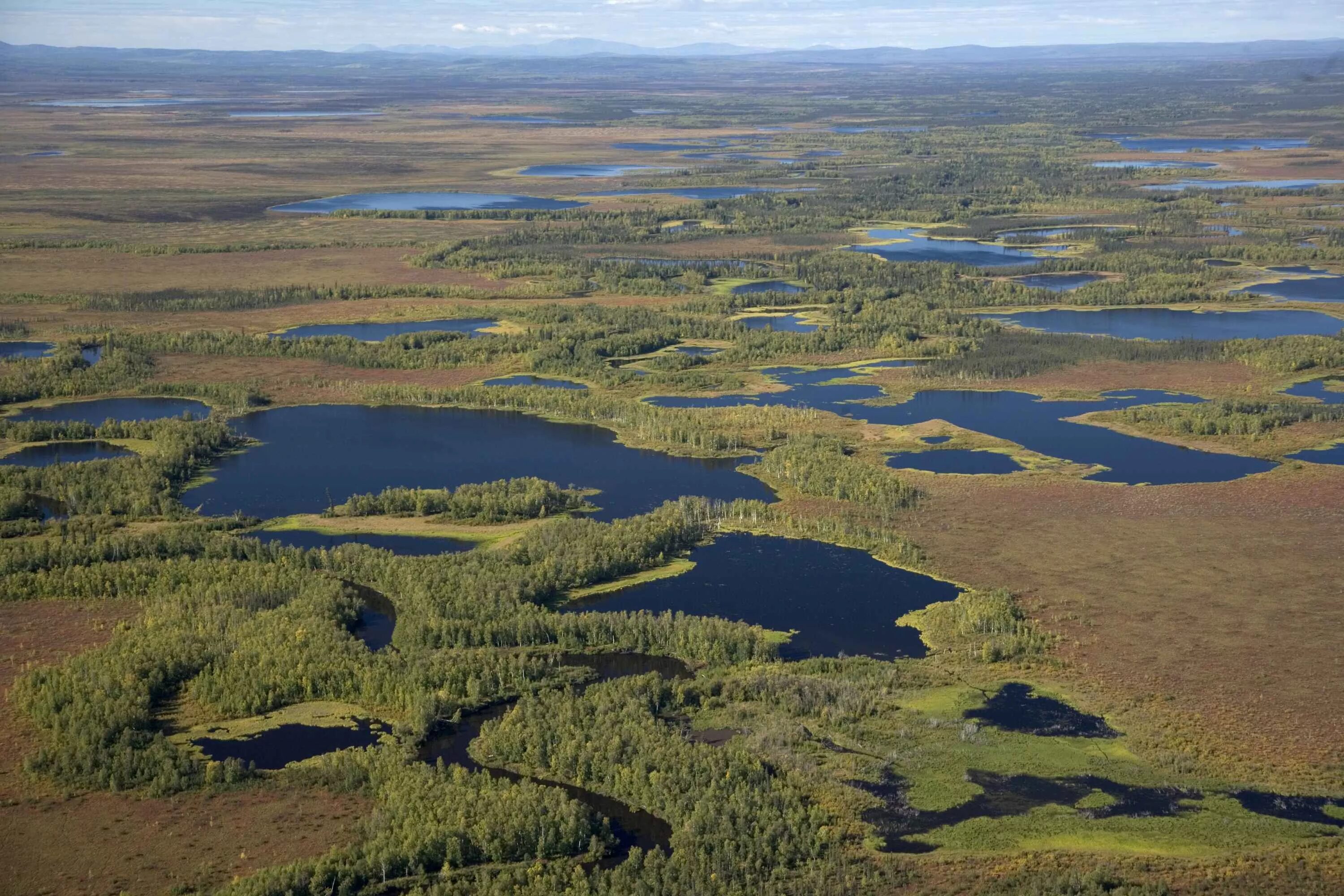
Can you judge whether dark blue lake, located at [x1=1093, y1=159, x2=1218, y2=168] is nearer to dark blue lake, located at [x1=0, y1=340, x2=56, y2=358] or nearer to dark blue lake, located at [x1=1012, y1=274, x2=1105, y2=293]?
dark blue lake, located at [x1=1012, y1=274, x2=1105, y2=293]

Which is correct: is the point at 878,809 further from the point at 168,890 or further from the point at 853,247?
the point at 853,247

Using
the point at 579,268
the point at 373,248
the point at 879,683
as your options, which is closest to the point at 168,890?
the point at 879,683

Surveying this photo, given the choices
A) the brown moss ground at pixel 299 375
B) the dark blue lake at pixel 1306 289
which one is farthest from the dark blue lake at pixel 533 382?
the dark blue lake at pixel 1306 289

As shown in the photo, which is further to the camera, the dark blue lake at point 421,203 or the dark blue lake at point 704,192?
the dark blue lake at point 704,192

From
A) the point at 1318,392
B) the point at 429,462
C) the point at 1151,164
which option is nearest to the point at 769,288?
the point at 1318,392

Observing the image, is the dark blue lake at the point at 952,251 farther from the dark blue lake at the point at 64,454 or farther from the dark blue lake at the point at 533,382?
the dark blue lake at the point at 64,454

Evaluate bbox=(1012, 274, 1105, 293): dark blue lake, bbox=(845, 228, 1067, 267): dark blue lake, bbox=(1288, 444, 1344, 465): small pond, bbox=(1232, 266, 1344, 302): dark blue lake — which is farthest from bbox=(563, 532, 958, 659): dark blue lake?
bbox=(845, 228, 1067, 267): dark blue lake

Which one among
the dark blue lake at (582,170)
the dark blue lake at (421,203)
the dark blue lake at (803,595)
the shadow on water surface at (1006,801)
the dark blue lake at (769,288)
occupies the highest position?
the dark blue lake at (582,170)
